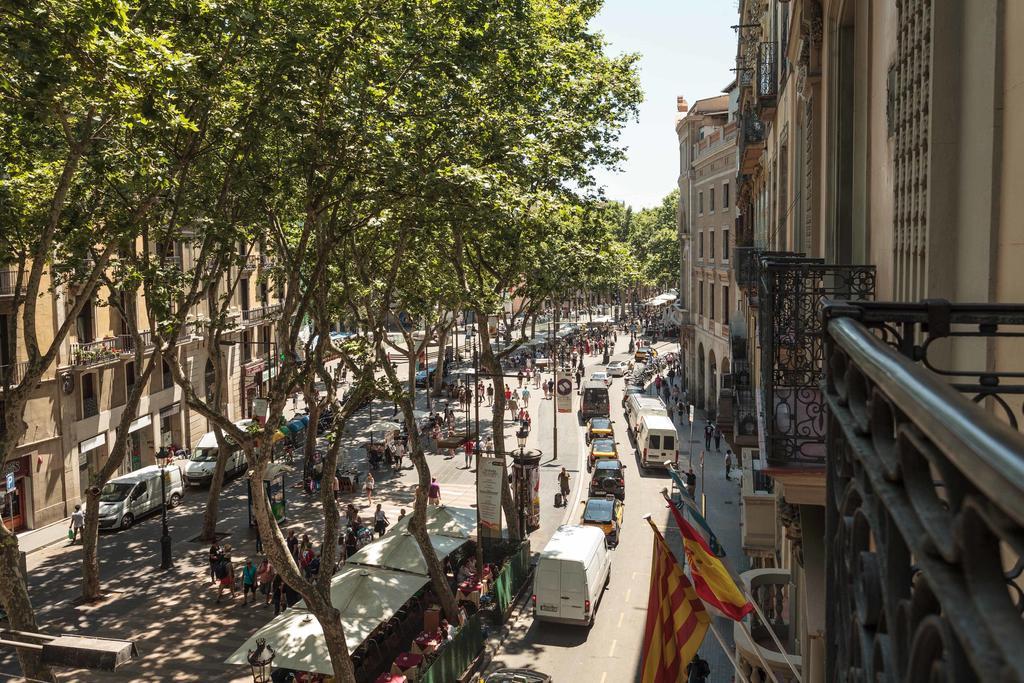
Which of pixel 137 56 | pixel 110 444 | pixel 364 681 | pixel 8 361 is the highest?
pixel 137 56

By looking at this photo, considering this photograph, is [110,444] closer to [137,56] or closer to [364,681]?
[364,681]

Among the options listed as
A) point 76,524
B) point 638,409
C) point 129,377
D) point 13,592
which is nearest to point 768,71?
point 638,409

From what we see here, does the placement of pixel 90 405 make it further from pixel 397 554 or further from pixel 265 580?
pixel 397 554

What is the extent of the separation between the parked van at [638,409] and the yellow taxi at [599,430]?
1.28 metres

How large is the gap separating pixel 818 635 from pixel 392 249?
17198mm

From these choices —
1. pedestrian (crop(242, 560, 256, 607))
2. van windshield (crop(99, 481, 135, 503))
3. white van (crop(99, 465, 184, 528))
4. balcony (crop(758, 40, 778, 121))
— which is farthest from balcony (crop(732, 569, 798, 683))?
van windshield (crop(99, 481, 135, 503))

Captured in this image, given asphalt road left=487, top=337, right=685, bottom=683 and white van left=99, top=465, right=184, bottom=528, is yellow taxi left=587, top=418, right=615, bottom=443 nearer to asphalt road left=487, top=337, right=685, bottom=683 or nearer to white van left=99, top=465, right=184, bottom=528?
asphalt road left=487, top=337, right=685, bottom=683

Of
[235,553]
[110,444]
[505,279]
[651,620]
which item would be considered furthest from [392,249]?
[110,444]

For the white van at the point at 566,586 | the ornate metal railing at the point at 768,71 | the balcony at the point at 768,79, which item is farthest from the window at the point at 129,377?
the ornate metal railing at the point at 768,71

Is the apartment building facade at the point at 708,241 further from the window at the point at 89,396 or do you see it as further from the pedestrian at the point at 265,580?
the window at the point at 89,396

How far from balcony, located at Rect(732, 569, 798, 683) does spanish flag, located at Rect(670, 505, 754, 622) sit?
52 centimetres

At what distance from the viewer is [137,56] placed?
12297 mm

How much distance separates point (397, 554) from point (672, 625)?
11.2m

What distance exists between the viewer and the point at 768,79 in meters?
23.3
